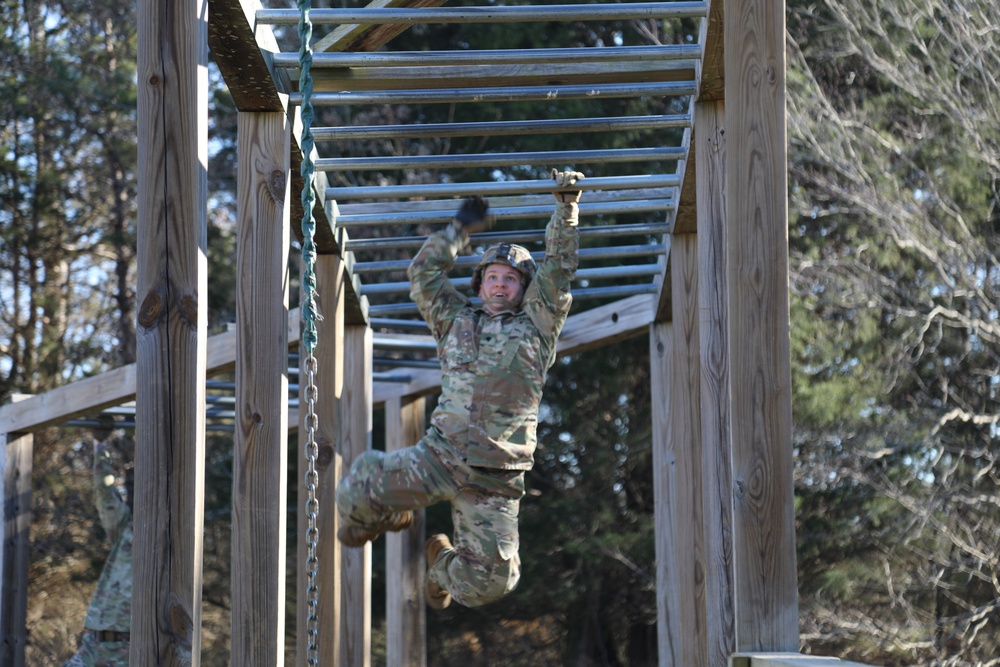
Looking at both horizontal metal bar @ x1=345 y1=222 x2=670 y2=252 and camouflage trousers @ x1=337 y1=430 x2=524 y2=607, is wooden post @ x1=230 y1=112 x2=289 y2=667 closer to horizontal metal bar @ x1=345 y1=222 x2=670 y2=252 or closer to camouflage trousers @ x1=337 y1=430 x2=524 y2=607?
camouflage trousers @ x1=337 y1=430 x2=524 y2=607

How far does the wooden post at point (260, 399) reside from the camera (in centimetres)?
440

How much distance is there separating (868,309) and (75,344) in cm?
925

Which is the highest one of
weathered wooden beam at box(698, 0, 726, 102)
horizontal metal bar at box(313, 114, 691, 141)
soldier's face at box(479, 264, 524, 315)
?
weathered wooden beam at box(698, 0, 726, 102)

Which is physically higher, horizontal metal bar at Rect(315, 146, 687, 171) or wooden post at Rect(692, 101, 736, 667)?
horizontal metal bar at Rect(315, 146, 687, 171)

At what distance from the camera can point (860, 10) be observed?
A: 1297 cm

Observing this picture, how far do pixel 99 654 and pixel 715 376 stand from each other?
4552mm

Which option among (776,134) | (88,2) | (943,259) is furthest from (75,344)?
(776,134)

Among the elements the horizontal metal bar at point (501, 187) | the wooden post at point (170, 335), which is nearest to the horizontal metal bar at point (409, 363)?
the horizontal metal bar at point (501, 187)

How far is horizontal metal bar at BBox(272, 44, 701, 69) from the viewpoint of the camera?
455 cm

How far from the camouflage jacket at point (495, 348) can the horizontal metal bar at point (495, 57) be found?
73 cm

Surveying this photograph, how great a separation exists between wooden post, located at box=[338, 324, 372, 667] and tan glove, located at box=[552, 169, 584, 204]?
2.31 metres

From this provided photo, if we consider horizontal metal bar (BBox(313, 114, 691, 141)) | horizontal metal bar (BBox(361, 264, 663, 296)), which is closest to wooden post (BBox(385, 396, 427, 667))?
horizontal metal bar (BBox(361, 264, 663, 296))

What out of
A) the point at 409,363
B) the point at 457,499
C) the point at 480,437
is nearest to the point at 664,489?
the point at 409,363

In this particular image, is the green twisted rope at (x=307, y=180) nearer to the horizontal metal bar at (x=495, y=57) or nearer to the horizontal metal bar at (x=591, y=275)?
the horizontal metal bar at (x=495, y=57)
